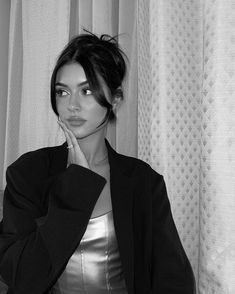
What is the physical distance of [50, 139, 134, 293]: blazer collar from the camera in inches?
31.6

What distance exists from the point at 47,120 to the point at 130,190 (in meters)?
0.74

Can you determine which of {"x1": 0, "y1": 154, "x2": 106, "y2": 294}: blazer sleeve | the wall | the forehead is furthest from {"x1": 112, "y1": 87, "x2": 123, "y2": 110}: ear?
the wall

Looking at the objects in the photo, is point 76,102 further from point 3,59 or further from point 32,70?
point 3,59

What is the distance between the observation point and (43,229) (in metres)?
0.72

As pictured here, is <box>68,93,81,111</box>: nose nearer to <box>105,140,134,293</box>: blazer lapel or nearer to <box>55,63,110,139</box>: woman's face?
<box>55,63,110,139</box>: woman's face

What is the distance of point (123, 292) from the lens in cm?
86

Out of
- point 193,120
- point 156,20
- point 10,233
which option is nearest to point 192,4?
point 156,20

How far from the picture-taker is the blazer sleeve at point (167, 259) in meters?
0.81

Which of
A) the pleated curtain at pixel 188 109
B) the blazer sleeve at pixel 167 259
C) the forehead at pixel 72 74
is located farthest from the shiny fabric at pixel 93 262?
the forehead at pixel 72 74

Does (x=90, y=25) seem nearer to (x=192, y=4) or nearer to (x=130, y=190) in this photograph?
(x=192, y=4)

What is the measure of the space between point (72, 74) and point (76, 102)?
0.23ft

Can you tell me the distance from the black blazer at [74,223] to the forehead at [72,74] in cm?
19

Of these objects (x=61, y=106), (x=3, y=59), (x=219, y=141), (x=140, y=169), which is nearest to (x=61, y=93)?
(x=61, y=106)

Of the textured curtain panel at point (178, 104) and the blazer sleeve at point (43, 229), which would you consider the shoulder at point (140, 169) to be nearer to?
the textured curtain panel at point (178, 104)
